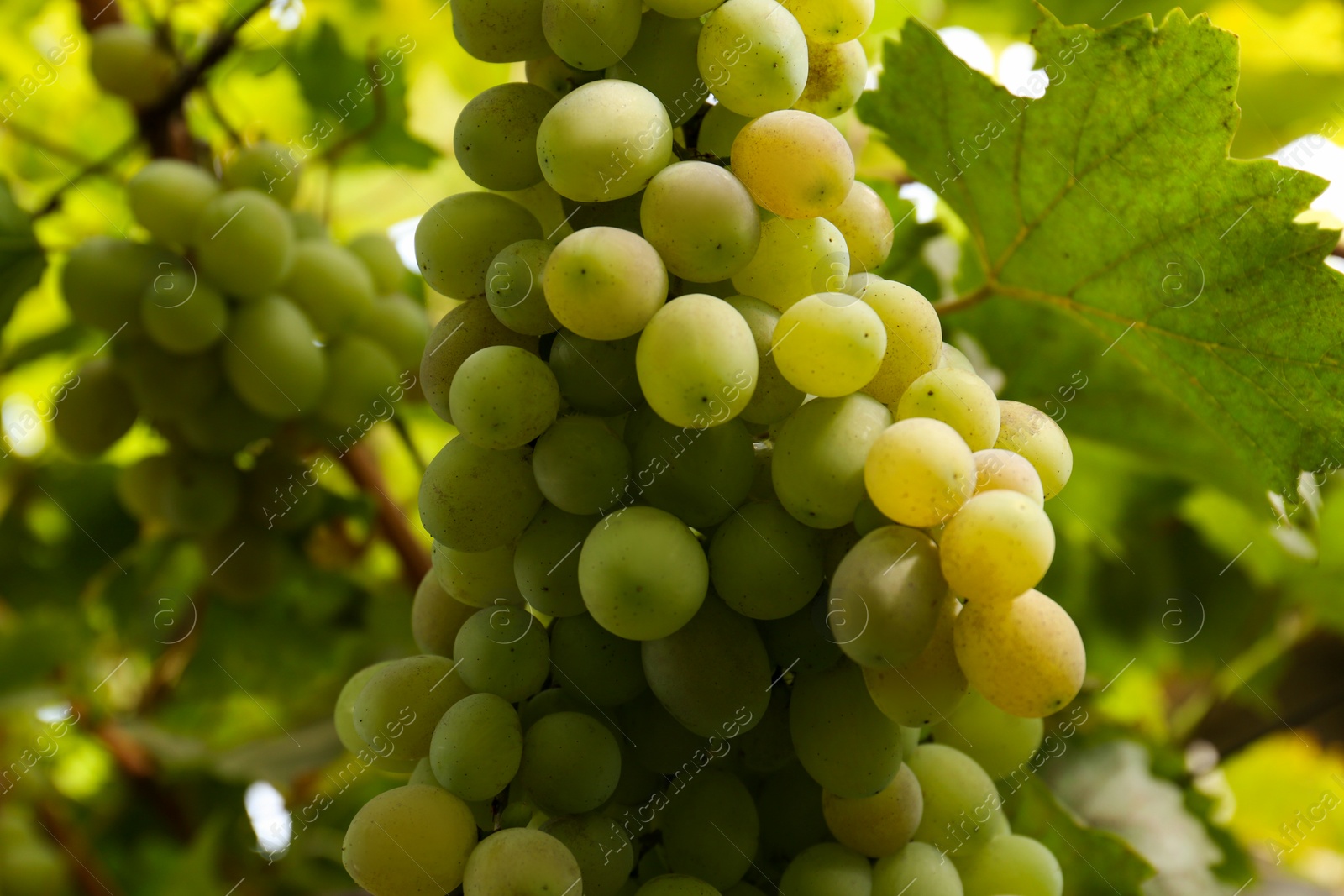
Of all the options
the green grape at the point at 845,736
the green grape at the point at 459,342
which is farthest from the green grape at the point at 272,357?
the green grape at the point at 845,736

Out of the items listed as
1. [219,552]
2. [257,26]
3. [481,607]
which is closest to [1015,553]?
[481,607]

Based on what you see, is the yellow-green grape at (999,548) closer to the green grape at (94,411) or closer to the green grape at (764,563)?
the green grape at (764,563)

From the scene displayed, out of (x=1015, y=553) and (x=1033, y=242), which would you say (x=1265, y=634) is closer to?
(x=1033, y=242)

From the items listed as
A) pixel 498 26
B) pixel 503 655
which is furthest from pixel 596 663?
pixel 498 26

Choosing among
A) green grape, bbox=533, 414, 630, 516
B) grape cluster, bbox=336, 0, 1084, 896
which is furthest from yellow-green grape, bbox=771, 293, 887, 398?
green grape, bbox=533, 414, 630, 516

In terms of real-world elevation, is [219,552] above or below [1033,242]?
above

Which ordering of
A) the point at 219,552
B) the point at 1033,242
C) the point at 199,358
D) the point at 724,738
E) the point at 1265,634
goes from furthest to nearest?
the point at 1265,634
the point at 219,552
the point at 199,358
the point at 1033,242
the point at 724,738

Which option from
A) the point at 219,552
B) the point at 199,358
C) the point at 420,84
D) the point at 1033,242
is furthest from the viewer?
the point at 420,84
